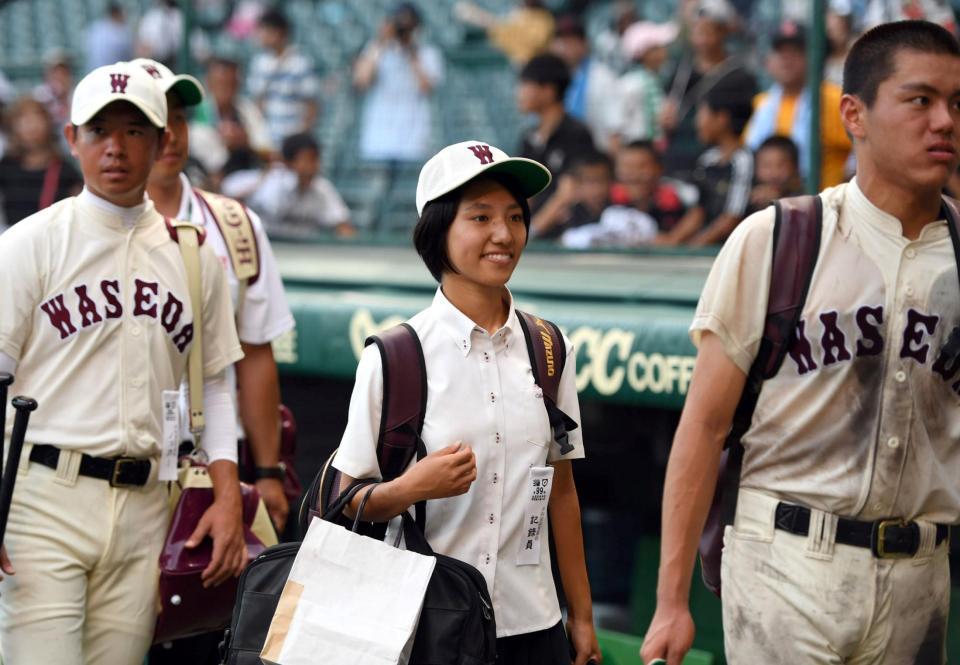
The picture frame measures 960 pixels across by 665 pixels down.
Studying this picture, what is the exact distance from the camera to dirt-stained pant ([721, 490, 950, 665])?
297cm

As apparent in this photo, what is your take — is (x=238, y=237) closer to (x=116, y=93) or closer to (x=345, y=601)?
(x=116, y=93)

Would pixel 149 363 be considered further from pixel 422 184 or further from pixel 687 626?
pixel 687 626

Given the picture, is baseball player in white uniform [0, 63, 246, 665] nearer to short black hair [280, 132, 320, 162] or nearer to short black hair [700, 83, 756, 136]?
short black hair [700, 83, 756, 136]

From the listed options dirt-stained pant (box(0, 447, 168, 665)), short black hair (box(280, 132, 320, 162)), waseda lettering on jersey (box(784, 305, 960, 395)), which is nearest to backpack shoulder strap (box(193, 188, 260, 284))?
dirt-stained pant (box(0, 447, 168, 665))

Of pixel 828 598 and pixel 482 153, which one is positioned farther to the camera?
pixel 482 153

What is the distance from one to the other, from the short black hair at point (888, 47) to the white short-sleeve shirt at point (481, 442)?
38.2 inches

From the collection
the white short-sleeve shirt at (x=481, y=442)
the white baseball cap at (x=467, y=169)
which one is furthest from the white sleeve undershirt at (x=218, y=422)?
the white baseball cap at (x=467, y=169)

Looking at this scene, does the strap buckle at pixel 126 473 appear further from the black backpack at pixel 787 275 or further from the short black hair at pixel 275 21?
the short black hair at pixel 275 21

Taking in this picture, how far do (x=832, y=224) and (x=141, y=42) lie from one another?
7322mm

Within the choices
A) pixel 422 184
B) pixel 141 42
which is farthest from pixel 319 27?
pixel 422 184

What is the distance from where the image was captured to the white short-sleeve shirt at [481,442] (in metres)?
2.99

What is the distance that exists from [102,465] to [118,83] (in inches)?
40.9

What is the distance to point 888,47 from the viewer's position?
306 cm

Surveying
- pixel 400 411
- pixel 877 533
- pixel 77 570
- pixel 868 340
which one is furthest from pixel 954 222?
pixel 77 570
